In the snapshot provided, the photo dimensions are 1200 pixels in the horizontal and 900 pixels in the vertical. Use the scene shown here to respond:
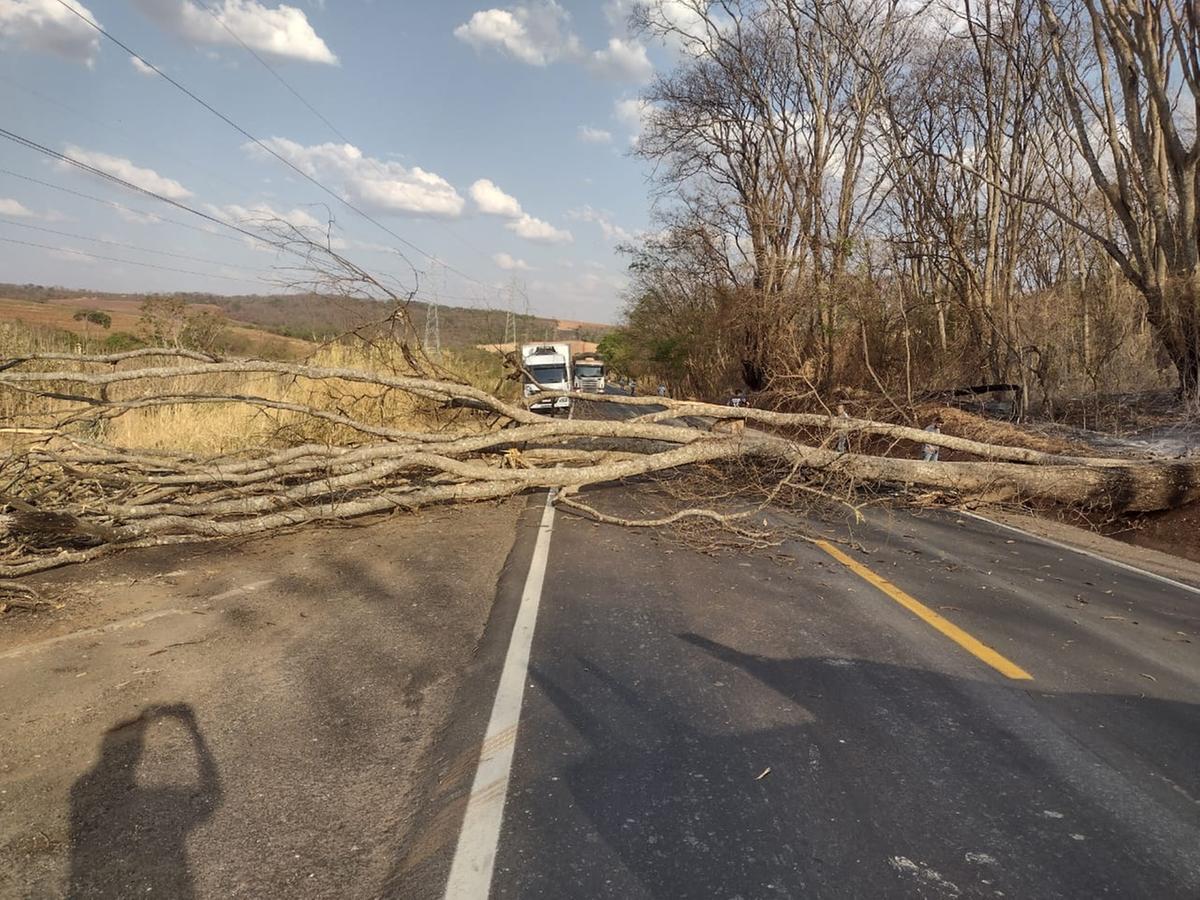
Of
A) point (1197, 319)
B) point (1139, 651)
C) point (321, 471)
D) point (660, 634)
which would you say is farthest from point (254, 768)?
point (1197, 319)

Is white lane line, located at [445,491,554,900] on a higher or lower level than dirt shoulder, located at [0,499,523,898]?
higher

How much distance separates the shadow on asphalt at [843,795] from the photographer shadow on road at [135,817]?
1288 millimetres

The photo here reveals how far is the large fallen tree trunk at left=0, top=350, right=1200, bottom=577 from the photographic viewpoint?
Result: 6523 millimetres

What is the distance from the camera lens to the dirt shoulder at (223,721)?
8.59ft

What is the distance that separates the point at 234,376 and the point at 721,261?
2118 cm

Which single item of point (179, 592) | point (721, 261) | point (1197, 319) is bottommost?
point (179, 592)

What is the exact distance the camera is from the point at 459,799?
117 inches

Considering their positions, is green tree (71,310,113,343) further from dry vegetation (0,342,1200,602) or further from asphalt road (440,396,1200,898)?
asphalt road (440,396,1200,898)

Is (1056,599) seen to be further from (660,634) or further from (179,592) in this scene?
A: (179,592)

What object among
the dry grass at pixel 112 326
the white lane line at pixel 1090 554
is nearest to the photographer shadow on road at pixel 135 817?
the white lane line at pixel 1090 554

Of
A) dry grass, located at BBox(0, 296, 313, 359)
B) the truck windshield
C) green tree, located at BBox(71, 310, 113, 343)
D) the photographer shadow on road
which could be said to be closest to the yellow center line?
the photographer shadow on road

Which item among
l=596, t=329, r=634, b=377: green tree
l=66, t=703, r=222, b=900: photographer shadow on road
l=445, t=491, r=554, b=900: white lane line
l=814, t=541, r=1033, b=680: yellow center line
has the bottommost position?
l=66, t=703, r=222, b=900: photographer shadow on road

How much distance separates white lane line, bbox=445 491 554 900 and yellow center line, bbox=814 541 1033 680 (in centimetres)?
284

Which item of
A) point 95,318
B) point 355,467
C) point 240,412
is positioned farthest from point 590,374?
point 355,467
